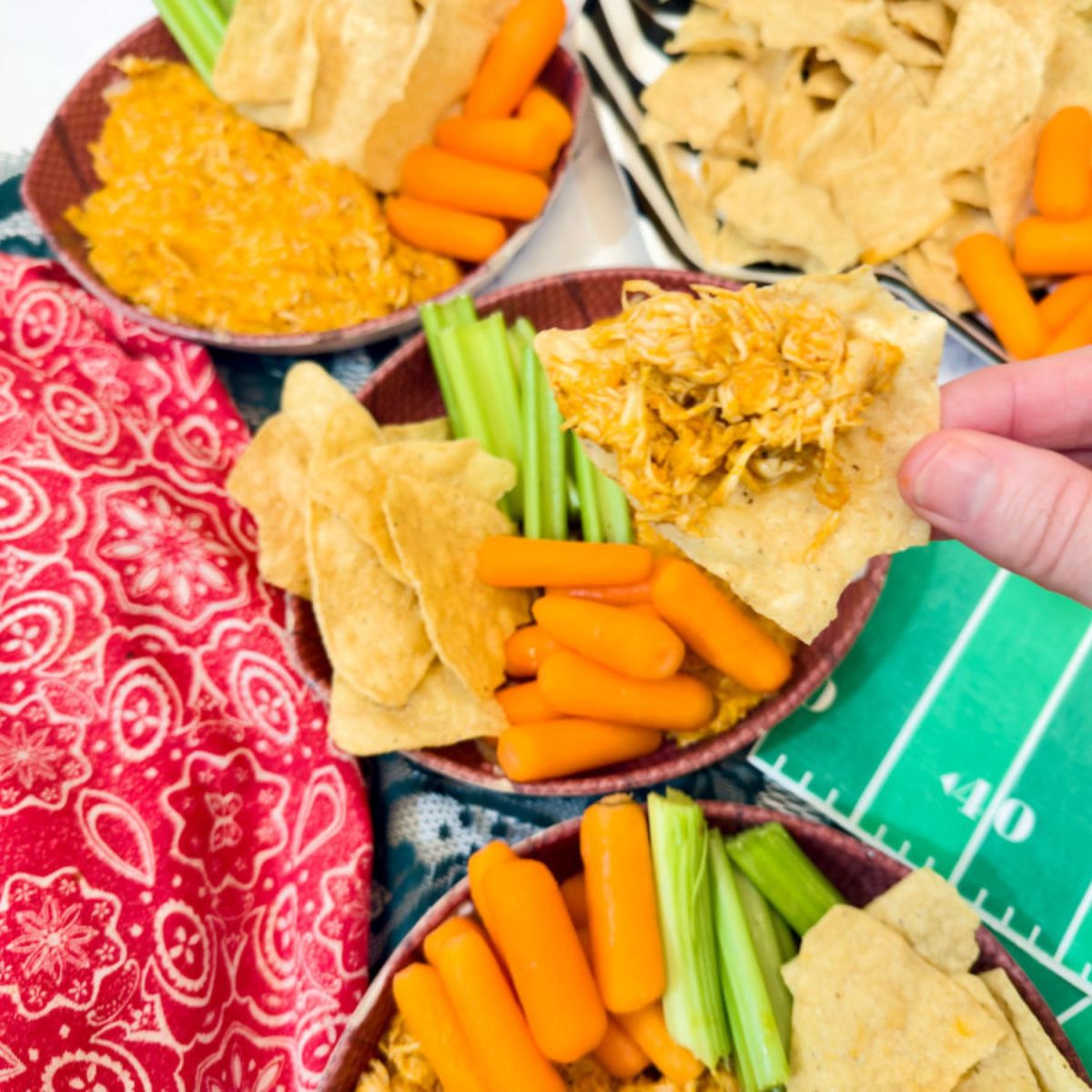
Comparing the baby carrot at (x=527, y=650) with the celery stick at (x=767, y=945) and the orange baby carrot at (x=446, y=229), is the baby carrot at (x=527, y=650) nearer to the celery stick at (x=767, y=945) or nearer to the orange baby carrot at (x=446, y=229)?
the celery stick at (x=767, y=945)

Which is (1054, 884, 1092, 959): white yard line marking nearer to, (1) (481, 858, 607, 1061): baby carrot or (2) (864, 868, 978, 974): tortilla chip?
(2) (864, 868, 978, 974): tortilla chip

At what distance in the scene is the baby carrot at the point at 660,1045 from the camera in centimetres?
132

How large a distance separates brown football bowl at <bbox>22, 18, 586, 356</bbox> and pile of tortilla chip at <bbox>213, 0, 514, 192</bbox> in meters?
0.22

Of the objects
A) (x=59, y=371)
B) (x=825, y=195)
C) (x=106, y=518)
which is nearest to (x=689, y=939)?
(x=106, y=518)

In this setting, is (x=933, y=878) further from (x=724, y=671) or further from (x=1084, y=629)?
(x=1084, y=629)

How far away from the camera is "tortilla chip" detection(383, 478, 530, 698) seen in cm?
152

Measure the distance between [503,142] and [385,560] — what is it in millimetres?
903

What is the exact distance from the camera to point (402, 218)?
189cm

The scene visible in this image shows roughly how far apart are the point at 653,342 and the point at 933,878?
865 mm

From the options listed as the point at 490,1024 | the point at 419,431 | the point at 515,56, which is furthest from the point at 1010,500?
the point at 515,56

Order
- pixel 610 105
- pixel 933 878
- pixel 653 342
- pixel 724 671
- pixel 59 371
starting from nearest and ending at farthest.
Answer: pixel 653 342 < pixel 933 878 < pixel 724 671 < pixel 59 371 < pixel 610 105

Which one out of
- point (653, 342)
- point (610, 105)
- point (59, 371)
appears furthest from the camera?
Answer: point (610, 105)

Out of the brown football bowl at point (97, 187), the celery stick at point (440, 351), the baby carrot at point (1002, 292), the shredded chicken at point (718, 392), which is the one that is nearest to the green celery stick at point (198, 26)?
the brown football bowl at point (97, 187)

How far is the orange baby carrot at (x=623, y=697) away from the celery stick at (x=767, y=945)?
0.25 m
